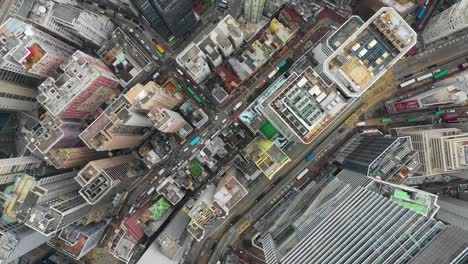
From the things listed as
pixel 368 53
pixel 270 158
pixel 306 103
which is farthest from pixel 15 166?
pixel 368 53

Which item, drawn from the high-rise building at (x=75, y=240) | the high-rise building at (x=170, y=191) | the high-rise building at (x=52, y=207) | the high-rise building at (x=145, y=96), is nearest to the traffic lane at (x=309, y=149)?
the high-rise building at (x=170, y=191)

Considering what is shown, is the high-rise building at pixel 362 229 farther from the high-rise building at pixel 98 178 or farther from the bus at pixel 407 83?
the high-rise building at pixel 98 178

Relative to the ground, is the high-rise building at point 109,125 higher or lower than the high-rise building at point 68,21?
lower

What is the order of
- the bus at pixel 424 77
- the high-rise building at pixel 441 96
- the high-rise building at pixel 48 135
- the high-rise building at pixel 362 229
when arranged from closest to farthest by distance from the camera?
the high-rise building at pixel 362 229
the high-rise building at pixel 48 135
the high-rise building at pixel 441 96
the bus at pixel 424 77


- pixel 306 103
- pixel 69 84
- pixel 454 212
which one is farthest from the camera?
pixel 454 212

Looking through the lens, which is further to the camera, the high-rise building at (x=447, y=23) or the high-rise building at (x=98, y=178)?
the high-rise building at (x=447, y=23)

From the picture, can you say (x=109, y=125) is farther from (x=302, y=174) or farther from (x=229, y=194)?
(x=302, y=174)

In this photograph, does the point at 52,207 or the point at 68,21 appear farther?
the point at 68,21
